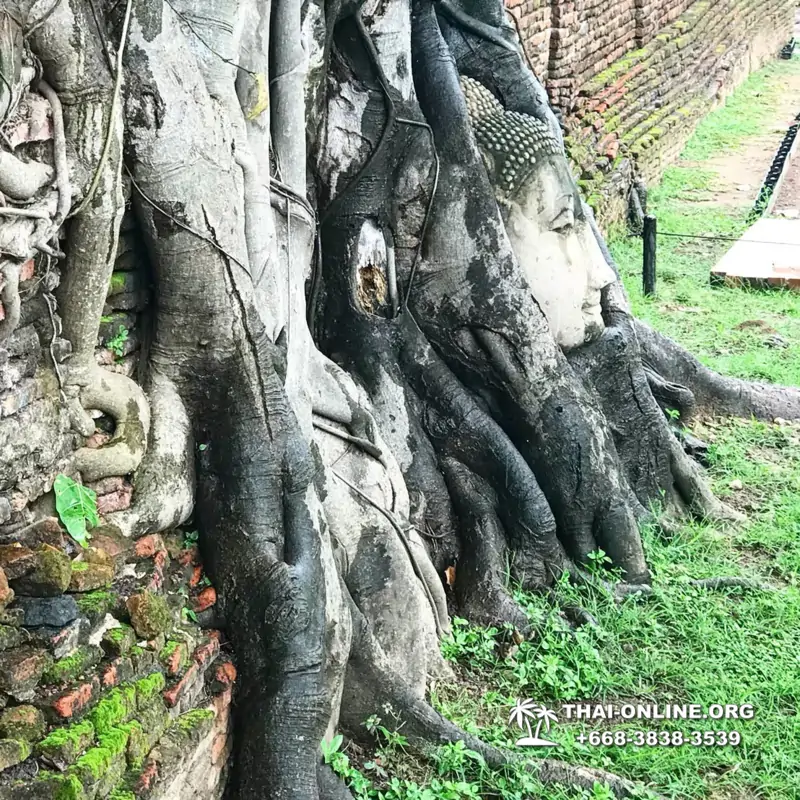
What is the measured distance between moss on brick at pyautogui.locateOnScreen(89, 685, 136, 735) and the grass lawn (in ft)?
2.46

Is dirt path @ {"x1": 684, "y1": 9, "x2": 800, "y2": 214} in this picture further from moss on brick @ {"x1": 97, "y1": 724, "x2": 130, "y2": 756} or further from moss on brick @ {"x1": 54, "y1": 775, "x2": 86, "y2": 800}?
moss on brick @ {"x1": 54, "y1": 775, "x2": 86, "y2": 800}

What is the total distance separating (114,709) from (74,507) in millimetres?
488

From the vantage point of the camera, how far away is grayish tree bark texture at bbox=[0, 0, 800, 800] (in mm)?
2771

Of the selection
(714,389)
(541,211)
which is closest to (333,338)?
(541,211)

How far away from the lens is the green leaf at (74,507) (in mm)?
2639

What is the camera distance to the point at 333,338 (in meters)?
4.21

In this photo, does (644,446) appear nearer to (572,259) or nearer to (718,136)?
(572,259)

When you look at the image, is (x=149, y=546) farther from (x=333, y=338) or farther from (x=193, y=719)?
(x=333, y=338)

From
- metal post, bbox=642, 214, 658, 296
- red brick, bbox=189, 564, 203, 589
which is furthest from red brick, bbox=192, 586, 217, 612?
metal post, bbox=642, 214, 658, 296

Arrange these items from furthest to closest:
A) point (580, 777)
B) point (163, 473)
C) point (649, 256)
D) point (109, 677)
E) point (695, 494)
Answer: point (649, 256), point (695, 494), point (580, 777), point (163, 473), point (109, 677)

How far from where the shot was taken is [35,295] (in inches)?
104

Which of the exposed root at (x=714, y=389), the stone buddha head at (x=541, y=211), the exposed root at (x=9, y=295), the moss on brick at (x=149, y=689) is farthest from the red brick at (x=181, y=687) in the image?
the exposed root at (x=714, y=389)

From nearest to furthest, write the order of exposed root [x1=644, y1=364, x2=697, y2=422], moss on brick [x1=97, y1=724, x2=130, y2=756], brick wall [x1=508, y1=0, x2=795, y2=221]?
moss on brick [x1=97, y1=724, x2=130, y2=756] → exposed root [x1=644, y1=364, x2=697, y2=422] → brick wall [x1=508, y1=0, x2=795, y2=221]

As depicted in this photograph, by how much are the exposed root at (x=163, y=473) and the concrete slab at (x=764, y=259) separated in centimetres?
605
